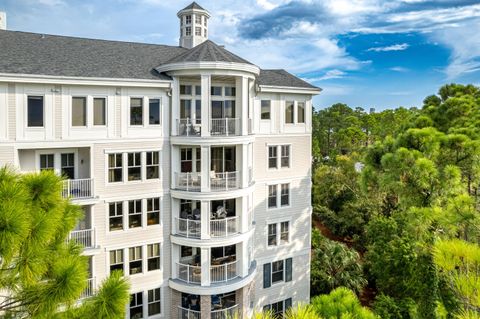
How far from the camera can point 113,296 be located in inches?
345

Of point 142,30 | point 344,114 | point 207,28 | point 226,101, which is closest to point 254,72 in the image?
point 226,101

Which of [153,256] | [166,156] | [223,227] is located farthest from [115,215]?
[223,227]

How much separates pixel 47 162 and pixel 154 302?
8404mm

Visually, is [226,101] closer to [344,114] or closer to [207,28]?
[207,28]

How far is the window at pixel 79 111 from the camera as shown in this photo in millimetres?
16391

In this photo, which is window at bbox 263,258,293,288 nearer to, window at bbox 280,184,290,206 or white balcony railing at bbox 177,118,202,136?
window at bbox 280,184,290,206

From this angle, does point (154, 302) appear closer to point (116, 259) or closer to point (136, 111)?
point (116, 259)

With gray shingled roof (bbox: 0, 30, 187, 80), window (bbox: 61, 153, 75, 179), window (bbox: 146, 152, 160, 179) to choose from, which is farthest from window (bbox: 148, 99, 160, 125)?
window (bbox: 61, 153, 75, 179)

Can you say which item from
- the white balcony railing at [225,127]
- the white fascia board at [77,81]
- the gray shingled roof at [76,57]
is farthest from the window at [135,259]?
the gray shingled roof at [76,57]

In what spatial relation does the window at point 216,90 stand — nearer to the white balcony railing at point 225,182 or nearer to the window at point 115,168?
the white balcony railing at point 225,182

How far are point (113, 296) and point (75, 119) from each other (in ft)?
32.9

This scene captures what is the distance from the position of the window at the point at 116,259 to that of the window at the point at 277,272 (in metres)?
7.98

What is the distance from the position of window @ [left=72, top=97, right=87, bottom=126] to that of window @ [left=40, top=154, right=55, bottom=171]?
74.5 inches

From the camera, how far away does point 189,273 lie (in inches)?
736
